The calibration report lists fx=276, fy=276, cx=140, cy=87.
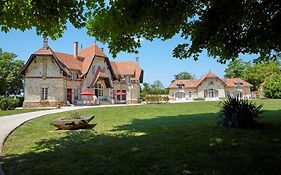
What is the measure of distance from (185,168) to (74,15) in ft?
14.1

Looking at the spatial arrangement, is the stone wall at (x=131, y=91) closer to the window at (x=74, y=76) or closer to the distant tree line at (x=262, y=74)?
the window at (x=74, y=76)

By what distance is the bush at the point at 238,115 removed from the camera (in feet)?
34.0

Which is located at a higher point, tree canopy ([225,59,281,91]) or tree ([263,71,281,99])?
tree canopy ([225,59,281,91])

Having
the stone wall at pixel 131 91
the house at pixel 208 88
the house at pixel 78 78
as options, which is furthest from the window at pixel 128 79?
the house at pixel 208 88

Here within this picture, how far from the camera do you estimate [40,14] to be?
6.30 meters

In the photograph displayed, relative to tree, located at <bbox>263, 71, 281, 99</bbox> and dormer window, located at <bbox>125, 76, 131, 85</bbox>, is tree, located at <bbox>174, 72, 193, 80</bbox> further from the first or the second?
dormer window, located at <bbox>125, 76, 131, 85</bbox>

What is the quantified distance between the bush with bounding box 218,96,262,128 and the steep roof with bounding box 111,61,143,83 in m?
39.1

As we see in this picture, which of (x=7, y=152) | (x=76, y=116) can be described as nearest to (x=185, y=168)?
(x=7, y=152)

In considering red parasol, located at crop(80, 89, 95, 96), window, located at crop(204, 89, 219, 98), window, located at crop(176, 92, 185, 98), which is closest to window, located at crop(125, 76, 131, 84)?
red parasol, located at crop(80, 89, 95, 96)

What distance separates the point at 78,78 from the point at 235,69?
57.0 meters

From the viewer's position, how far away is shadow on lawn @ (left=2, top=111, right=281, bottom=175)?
18.4 feet

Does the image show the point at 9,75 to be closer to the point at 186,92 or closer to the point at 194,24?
the point at 186,92

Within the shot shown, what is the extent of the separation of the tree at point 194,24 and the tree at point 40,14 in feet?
1.89

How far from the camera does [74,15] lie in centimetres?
659
